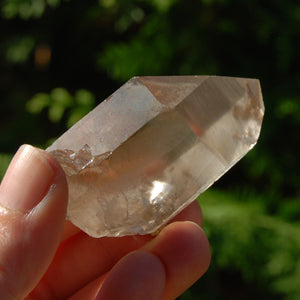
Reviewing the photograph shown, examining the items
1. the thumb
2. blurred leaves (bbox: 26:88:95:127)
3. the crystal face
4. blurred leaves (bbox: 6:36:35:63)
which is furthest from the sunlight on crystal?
blurred leaves (bbox: 6:36:35:63)

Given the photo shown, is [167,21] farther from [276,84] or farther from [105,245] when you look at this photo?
[105,245]

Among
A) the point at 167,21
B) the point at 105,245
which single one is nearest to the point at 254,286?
the point at 105,245

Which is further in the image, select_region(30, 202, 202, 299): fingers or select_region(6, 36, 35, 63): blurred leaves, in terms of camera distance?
select_region(6, 36, 35, 63): blurred leaves

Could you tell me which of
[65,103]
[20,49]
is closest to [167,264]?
[65,103]

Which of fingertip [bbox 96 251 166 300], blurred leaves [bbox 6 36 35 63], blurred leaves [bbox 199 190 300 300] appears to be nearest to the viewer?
fingertip [bbox 96 251 166 300]

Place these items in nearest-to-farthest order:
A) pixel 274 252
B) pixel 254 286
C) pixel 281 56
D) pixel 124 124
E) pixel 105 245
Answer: pixel 124 124 < pixel 105 245 < pixel 274 252 < pixel 281 56 < pixel 254 286

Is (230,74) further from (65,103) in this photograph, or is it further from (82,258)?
(82,258)

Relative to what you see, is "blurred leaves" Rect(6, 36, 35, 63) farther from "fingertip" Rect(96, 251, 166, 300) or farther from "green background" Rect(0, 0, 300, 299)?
"fingertip" Rect(96, 251, 166, 300)
